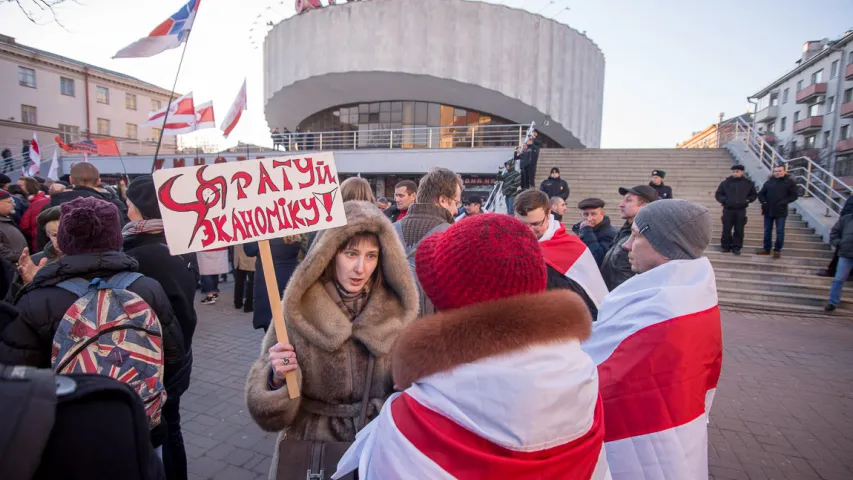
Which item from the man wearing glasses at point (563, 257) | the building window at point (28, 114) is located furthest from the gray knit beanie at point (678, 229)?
the building window at point (28, 114)

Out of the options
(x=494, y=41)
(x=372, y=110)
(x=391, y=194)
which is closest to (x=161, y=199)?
(x=391, y=194)

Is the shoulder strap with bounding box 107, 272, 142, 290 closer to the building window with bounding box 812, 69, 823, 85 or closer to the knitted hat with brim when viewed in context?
the knitted hat with brim

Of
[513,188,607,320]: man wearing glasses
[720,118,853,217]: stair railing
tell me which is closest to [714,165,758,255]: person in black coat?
[720,118,853,217]: stair railing

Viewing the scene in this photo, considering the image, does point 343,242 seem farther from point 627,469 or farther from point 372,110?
point 372,110

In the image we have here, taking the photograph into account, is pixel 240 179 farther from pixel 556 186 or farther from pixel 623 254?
pixel 556 186

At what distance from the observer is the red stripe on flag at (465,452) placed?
3.30 ft

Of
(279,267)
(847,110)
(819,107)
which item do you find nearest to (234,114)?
(279,267)

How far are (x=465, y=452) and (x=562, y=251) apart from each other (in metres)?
3.10

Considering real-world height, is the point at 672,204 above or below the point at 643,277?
above

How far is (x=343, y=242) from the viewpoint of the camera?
2117 millimetres

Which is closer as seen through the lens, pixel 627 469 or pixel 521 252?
pixel 521 252

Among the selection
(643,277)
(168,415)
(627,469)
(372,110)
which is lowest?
(168,415)

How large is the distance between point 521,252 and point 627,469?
4.45 ft

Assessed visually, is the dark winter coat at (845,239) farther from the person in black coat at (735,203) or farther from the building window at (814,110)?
the building window at (814,110)
